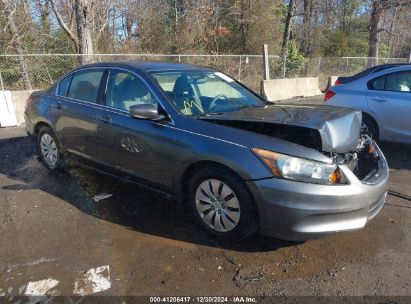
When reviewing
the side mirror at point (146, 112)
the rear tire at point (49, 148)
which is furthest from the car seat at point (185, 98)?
the rear tire at point (49, 148)

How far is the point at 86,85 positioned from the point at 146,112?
5.08 ft

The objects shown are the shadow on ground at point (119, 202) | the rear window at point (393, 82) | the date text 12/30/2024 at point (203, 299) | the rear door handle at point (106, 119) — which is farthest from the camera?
the rear window at point (393, 82)

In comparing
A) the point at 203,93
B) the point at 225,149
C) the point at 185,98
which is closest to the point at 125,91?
the point at 185,98

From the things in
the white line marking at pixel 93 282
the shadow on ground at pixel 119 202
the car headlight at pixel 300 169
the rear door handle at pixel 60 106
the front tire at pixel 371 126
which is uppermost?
the rear door handle at pixel 60 106

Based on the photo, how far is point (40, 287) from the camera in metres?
3.07

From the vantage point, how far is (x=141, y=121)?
4.11 m

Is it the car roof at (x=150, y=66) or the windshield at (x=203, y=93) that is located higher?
the car roof at (x=150, y=66)

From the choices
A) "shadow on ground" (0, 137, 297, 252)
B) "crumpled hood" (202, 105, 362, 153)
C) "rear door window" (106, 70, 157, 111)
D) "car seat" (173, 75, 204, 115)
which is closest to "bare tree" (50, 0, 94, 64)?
"shadow on ground" (0, 137, 297, 252)

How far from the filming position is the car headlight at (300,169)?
3.19 metres

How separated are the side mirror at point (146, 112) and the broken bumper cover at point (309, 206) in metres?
1.21

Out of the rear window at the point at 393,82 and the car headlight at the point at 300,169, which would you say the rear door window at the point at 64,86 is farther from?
the rear window at the point at 393,82

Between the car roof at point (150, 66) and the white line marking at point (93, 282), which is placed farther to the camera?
the car roof at point (150, 66)

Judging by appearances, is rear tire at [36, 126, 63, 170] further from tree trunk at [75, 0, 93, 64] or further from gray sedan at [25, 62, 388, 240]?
tree trunk at [75, 0, 93, 64]

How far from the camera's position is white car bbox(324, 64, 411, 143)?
636cm
